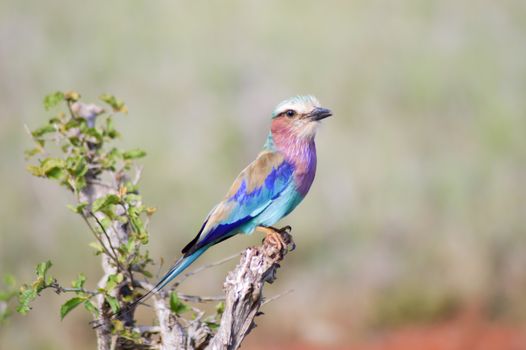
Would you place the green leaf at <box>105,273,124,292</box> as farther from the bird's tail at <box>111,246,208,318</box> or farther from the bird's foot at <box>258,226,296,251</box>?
the bird's foot at <box>258,226,296,251</box>

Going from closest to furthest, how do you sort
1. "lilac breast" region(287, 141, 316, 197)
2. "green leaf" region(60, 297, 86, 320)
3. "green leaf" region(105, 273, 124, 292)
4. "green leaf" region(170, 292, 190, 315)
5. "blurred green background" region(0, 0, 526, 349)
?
"green leaf" region(60, 297, 86, 320) → "green leaf" region(105, 273, 124, 292) → "green leaf" region(170, 292, 190, 315) → "lilac breast" region(287, 141, 316, 197) → "blurred green background" region(0, 0, 526, 349)

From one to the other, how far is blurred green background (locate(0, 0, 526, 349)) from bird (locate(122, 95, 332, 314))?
338 cm

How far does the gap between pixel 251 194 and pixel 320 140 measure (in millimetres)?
4007

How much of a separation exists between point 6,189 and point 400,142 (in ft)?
10.9

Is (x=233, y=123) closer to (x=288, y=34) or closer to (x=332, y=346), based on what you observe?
(x=288, y=34)

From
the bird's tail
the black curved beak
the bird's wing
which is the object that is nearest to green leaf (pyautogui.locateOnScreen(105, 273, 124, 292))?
the bird's tail

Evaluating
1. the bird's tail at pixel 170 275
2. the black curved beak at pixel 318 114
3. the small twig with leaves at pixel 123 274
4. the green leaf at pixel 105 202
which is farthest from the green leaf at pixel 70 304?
the black curved beak at pixel 318 114

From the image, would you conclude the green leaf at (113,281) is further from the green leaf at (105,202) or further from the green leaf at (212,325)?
the green leaf at (212,325)

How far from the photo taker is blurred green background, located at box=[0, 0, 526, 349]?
7.06 m

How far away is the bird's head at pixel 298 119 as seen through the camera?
359 centimetres

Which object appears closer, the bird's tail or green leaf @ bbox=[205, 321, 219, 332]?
the bird's tail

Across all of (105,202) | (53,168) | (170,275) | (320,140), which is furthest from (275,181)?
(320,140)

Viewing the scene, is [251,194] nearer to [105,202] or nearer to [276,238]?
[276,238]

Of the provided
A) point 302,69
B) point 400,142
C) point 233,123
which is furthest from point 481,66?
point 233,123
